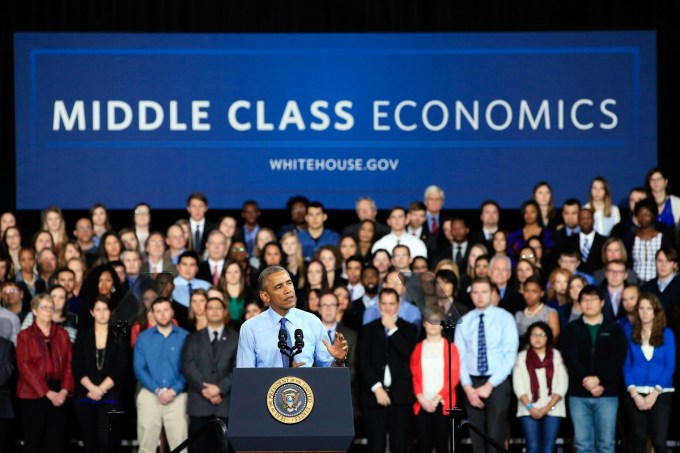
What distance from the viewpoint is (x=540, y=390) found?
9.89 metres

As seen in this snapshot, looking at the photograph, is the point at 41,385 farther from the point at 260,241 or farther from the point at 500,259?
the point at 500,259

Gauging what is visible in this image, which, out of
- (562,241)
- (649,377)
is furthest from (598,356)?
(562,241)

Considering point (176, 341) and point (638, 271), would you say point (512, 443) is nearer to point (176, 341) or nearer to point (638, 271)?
point (638, 271)

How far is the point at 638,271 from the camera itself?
11.2 metres

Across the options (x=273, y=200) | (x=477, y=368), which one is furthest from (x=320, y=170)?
(x=477, y=368)

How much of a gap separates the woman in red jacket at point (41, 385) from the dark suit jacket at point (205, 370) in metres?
1.06

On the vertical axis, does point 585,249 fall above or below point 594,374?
above

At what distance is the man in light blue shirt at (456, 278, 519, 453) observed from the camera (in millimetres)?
9922

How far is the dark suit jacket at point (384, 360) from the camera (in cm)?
991

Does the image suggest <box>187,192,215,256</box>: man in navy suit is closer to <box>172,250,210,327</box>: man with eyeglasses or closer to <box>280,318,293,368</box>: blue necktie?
<box>172,250,210,327</box>: man with eyeglasses

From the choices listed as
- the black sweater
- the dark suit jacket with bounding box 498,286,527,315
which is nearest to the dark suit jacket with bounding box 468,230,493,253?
the dark suit jacket with bounding box 498,286,527,315

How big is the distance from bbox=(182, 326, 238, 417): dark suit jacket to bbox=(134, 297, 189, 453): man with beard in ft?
0.34

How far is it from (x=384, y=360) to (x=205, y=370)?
1.51 m

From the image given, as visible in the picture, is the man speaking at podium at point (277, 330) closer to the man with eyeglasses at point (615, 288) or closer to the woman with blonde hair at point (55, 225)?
the man with eyeglasses at point (615, 288)
